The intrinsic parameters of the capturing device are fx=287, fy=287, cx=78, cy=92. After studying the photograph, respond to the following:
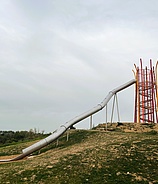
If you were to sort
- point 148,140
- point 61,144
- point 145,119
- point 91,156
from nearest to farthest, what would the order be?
point 91,156
point 148,140
point 61,144
point 145,119

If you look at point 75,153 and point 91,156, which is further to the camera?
point 75,153

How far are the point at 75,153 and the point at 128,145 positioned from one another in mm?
3933

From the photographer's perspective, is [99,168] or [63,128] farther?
[63,128]

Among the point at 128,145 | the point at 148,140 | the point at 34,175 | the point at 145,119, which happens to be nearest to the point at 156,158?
the point at 128,145

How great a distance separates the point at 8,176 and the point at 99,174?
5030mm

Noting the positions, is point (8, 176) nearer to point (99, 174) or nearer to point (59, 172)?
point (59, 172)

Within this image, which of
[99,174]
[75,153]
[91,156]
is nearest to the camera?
[99,174]

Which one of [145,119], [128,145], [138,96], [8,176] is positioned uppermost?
[138,96]

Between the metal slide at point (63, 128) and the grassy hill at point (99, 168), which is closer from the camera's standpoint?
the grassy hill at point (99, 168)

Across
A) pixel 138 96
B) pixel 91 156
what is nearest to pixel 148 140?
pixel 91 156

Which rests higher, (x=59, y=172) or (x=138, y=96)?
(x=138, y=96)

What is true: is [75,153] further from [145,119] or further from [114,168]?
[145,119]

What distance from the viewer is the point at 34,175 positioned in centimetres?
1555

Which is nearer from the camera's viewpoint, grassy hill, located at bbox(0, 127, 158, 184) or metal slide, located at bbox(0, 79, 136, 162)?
grassy hill, located at bbox(0, 127, 158, 184)
